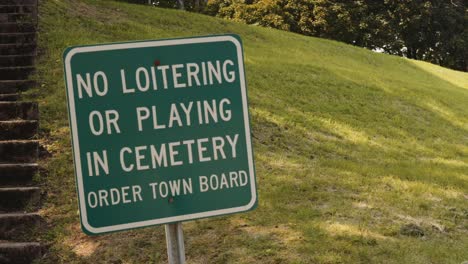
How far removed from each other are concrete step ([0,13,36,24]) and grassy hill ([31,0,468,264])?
0.27m

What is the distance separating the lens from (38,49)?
898 centimetres

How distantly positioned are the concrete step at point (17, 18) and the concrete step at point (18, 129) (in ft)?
13.2

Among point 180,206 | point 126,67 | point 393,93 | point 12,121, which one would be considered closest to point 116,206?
point 180,206

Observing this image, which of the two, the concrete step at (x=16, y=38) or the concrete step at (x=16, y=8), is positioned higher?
the concrete step at (x=16, y=8)

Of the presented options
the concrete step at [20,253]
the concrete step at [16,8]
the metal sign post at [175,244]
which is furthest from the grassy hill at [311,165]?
the metal sign post at [175,244]

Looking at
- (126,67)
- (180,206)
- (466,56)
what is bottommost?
(466,56)

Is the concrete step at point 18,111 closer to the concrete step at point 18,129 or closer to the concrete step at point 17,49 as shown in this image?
the concrete step at point 18,129

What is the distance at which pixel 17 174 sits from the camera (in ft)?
18.3

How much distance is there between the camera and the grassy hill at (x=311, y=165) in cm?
449

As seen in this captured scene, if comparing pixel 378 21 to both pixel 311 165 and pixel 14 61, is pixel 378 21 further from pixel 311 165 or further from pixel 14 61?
pixel 311 165

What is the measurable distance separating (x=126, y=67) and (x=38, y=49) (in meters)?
7.75

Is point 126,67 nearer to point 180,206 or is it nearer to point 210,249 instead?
point 180,206

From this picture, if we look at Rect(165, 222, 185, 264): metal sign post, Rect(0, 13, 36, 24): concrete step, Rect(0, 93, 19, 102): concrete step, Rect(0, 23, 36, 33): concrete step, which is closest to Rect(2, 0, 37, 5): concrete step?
Rect(0, 13, 36, 24): concrete step

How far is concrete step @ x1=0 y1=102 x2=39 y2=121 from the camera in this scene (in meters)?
6.66
